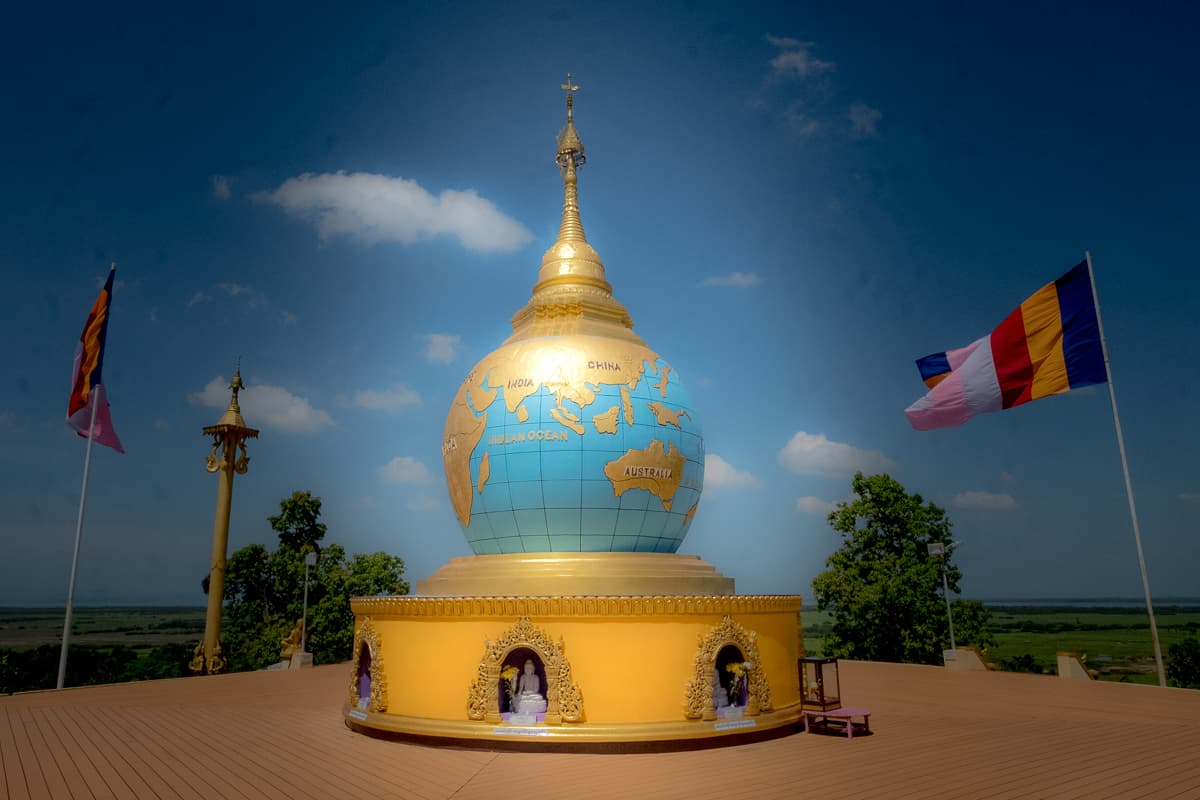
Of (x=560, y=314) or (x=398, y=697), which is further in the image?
(x=560, y=314)

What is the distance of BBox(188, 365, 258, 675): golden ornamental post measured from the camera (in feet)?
92.7

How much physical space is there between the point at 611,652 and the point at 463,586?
347cm

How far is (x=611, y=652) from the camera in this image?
43.1 ft

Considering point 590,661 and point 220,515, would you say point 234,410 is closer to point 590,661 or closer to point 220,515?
point 220,515

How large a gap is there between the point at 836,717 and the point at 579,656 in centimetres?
499

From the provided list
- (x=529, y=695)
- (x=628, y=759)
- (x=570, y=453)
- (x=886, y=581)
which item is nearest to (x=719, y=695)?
(x=628, y=759)

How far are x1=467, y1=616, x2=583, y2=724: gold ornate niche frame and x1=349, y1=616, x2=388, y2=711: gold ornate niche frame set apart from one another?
6.95 ft

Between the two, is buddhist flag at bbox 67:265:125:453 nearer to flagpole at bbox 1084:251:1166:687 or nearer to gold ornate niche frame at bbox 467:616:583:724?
gold ornate niche frame at bbox 467:616:583:724

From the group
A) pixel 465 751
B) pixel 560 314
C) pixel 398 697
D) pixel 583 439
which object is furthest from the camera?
pixel 560 314

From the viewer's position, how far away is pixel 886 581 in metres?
28.6

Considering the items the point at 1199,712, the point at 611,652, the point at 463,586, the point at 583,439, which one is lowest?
the point at 1199,712

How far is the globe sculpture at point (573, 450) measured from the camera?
15.1 metres

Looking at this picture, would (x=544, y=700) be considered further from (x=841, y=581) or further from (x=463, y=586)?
(x=841, y=581)

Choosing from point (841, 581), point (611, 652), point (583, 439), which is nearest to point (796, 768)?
point (611, 652)
